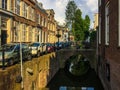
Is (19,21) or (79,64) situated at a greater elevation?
(19,21)

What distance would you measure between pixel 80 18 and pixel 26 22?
35.0 meters

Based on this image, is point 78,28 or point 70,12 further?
point 70,12

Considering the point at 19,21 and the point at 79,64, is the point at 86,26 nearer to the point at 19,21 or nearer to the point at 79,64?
the point at 79,64

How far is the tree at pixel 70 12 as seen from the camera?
75.8 m

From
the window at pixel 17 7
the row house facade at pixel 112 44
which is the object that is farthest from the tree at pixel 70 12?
the row house facade at pixel 112 44

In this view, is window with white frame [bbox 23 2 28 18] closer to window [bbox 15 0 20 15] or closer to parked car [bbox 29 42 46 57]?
window [bbox 15 0 20 15]

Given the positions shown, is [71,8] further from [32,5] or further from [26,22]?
[26,22]

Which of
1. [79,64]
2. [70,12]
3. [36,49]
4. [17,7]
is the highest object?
[70,12]

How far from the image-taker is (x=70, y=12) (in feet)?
254

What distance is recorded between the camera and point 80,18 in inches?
2749

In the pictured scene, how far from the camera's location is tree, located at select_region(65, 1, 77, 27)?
75812 mm

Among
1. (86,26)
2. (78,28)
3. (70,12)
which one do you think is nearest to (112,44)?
(78,28)

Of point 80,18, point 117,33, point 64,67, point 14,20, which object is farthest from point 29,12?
point 80,18

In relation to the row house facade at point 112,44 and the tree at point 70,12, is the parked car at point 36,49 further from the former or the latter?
the tree at point 70,12
